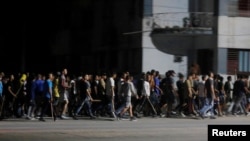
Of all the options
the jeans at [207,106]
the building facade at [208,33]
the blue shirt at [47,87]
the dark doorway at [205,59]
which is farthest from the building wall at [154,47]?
the blue shirt at [47,87]

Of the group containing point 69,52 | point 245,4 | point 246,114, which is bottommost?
point 246,114

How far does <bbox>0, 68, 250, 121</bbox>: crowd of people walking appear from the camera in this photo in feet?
68.7

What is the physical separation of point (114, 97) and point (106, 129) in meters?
5.48

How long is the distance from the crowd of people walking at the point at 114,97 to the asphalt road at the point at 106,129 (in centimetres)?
64

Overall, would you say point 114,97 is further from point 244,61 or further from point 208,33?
point 244,61

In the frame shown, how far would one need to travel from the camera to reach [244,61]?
31.3 m

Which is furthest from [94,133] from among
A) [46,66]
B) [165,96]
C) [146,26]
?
[46,66]

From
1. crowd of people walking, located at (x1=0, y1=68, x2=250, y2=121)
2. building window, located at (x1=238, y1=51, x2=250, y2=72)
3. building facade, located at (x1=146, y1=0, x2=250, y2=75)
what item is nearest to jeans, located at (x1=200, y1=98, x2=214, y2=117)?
crowd of people walking, located at (x1=0, y1=68, x2=250, y2=121)

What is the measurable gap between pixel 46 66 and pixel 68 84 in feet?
61.6

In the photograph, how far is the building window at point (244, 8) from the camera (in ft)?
101

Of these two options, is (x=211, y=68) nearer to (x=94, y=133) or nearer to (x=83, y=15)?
(x=83, y=15)

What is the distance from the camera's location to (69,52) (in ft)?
123

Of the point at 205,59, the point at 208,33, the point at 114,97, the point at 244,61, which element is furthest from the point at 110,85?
the point at 244,61

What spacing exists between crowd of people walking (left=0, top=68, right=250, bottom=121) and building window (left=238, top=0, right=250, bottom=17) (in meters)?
7.25
